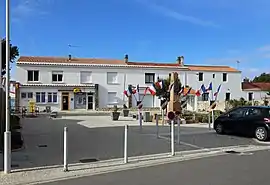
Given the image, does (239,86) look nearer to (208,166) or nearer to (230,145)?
(230,145)

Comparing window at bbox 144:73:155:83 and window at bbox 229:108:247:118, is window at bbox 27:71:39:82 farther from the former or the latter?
window at bbox 229:108:247:118

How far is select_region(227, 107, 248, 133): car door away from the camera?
1761cm

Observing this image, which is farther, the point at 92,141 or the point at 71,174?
the point at 92,141

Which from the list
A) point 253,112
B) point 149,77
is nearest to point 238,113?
point 253,112

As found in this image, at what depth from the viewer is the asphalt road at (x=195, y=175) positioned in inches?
312

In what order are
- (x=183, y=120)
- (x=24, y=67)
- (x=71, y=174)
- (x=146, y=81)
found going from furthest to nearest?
(x=146, y=81), (x=24, y=67), (x=183, y=120), (x=71, y=174)

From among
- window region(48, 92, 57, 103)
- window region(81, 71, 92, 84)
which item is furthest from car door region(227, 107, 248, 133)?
window region(81, 71, 92, 84)

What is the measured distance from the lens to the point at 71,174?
883 centimetres

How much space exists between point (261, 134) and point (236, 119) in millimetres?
1739

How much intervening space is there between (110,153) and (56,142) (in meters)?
3.83

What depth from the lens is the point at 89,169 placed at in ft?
31.1

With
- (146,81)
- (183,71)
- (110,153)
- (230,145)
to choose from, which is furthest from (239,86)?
(110,153)

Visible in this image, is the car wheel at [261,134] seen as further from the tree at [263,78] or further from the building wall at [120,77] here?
the tree at [263,78]

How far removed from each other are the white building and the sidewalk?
36.2 m
